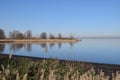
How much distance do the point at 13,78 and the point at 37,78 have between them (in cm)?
96

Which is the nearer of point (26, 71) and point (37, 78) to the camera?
point (37, 78)

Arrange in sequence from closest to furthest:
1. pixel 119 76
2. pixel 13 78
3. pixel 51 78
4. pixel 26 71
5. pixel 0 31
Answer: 1. pixel 51 78
2. pixel 119 76
3. pixel 13 78
4. pixel 26 71
5. pixel 0 31

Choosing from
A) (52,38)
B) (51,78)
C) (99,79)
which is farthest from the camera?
(52,38)

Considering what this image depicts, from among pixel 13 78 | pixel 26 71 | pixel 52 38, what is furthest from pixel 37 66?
pixel 52 38

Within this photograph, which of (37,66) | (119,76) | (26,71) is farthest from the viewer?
(37,66)

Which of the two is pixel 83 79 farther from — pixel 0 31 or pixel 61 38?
pixel 61 38

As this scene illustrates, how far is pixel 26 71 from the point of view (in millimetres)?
9617

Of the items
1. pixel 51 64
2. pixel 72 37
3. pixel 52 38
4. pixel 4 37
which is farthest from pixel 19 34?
pixel 51 64

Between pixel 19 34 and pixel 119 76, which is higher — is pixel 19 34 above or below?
above

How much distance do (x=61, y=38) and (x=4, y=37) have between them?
1482 inches

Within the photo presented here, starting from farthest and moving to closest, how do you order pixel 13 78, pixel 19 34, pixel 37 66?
pixel 19 34 < pixel 37 66 < pixel 13 78

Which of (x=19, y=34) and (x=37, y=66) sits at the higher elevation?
(x=19, y=34)

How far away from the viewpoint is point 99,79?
20.8 ft

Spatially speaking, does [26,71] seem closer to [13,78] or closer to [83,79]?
[13,78]
